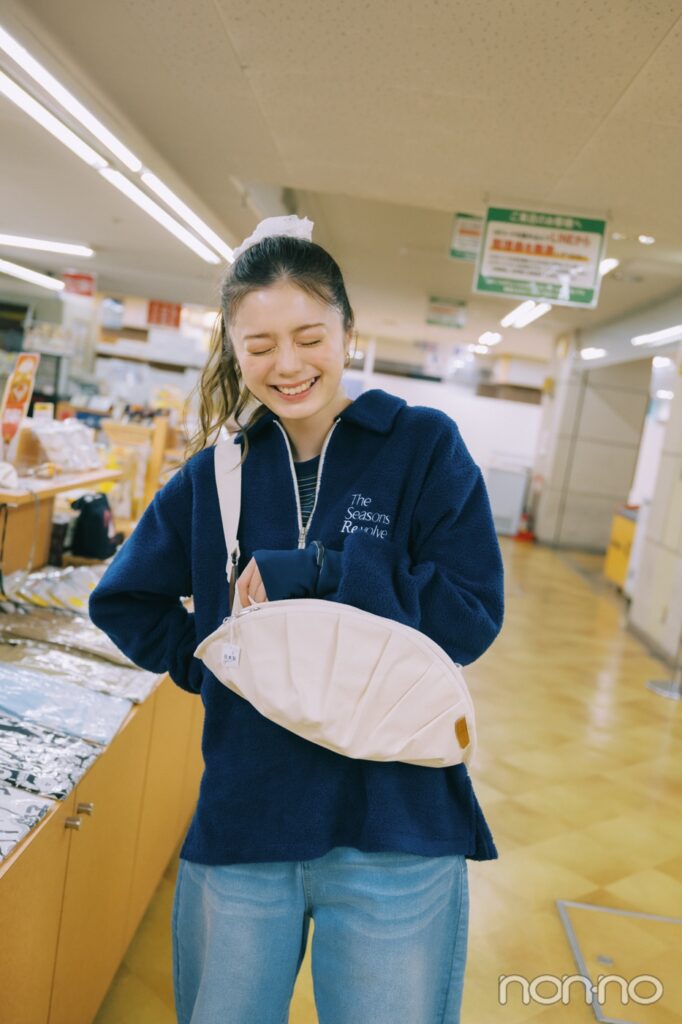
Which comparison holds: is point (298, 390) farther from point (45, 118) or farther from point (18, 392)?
point (45, 118)

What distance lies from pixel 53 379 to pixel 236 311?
5.80 metres

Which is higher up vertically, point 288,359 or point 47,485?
point 288,359

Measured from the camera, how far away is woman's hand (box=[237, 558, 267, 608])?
42.8 inches

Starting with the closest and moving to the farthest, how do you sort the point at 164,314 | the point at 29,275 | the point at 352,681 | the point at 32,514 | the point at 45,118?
the point at 352,681 → the point at 32,514 → the point at 45,118 → the point at 29,275 → the point at 164,314

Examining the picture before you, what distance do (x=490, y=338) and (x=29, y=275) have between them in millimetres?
8316

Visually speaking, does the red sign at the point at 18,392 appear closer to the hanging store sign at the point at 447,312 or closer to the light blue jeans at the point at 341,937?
the light blue jeans at the point at 341,937

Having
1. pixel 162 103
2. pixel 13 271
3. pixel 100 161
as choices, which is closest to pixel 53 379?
pixel 100 161

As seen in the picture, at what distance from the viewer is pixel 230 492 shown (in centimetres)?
118

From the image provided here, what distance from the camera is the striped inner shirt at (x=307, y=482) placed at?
122 centimetres

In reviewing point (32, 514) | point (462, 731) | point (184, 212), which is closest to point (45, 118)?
point (184, 212)

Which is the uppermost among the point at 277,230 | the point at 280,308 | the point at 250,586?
the point at 277,230

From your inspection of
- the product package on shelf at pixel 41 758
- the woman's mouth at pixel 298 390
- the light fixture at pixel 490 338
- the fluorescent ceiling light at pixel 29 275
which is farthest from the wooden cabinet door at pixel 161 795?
the light fixture at pixel 490 338

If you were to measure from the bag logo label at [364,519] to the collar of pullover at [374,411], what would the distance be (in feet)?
0.41

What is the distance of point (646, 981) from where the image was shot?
2.38m
